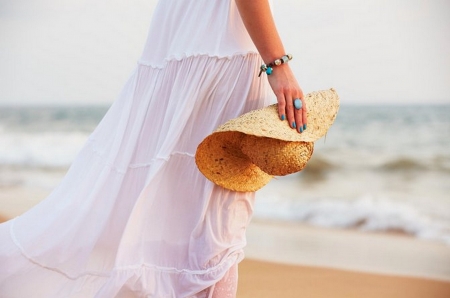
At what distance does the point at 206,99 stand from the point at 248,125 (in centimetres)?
28

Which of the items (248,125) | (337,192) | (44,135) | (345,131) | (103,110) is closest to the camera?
(248,125)

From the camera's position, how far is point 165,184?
1802 millimetres

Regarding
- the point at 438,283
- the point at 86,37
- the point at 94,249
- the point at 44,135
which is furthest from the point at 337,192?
the point at 86,37

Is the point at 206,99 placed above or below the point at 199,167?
above

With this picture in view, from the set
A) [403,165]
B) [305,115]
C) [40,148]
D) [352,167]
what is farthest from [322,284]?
[40,148]

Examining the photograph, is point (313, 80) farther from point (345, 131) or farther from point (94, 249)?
point (94, 249)

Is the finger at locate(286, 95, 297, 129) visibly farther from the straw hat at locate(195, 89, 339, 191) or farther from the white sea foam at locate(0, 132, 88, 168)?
the white sea foam at locate(0, 132, 88, 168)

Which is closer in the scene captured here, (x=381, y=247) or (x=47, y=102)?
(x=381, y=247)

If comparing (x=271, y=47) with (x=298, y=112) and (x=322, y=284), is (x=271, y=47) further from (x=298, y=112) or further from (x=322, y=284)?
(x=322, y=284)

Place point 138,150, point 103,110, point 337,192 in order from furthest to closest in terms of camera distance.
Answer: point 103,110 < point 337,192 < point 138,150

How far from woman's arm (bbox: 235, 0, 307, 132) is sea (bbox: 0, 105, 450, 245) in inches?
145

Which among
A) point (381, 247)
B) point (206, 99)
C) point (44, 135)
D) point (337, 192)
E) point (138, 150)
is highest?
point (206, 99)

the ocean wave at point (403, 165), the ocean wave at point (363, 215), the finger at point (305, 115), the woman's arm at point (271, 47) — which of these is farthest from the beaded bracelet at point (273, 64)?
the ocean wave at point (403, 165)

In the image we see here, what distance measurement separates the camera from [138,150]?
6.18ft
